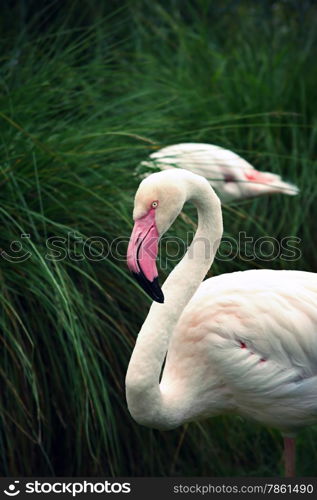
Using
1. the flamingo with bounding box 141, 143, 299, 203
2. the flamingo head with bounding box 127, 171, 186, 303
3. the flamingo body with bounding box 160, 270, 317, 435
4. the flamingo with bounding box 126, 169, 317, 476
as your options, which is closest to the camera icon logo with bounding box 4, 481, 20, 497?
the flamingo with bounding box 126, 169, 317, 476

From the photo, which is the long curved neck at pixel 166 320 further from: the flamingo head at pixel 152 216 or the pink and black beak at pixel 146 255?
the pink and black beak at pixel 146 255

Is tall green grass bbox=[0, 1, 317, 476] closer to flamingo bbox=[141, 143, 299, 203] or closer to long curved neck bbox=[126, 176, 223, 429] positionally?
flamingo bbox=[141, 143, 299, 203]

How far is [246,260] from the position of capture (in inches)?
159

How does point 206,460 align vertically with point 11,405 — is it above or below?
below

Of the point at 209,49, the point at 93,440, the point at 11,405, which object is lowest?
the point at 93,440

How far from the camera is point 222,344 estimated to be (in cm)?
315

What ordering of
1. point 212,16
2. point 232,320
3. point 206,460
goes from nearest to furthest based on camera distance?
point 232,320 < point 206,460 < point 212,16

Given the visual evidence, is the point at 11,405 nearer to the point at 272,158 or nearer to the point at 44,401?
the point at 44,401

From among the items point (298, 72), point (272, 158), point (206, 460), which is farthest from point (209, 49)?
point (206, 460)

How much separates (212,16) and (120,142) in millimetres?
3659

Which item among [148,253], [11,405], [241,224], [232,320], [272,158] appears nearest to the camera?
[148,253]

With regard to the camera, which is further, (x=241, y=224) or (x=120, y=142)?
(x=241, y=224)

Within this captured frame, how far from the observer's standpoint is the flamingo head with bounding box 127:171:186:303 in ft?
9.29

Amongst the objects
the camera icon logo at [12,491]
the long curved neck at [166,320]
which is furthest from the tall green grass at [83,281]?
the long curved neck at [166,320]
